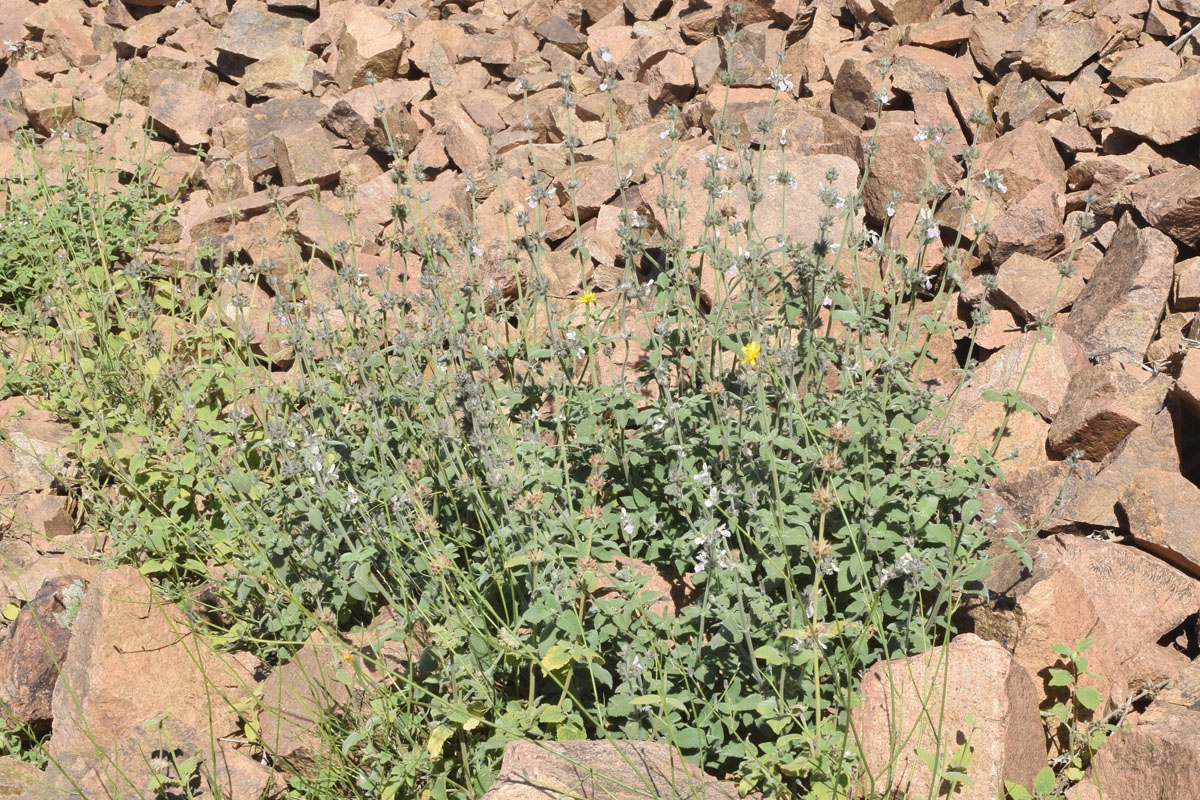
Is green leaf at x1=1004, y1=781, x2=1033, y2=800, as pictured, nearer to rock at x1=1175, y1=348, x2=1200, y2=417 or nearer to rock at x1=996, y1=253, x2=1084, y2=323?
rock at x1=1175, y1=348, x2=1200, y2=417

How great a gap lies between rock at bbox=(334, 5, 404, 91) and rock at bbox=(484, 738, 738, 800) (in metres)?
6.99

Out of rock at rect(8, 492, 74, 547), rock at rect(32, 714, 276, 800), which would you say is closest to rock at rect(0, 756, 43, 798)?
rock at rect(32, 714, 276, 800)

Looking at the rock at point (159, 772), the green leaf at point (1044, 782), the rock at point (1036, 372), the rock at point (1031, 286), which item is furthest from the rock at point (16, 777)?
the rock at point (1031, 286)

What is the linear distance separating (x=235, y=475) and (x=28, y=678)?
3.96ft

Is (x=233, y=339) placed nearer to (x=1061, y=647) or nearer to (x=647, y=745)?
(x=647, y=745)

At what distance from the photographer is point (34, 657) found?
4.39 metres

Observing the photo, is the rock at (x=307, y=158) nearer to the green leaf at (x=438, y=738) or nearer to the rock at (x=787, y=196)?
the rock at (x=787, y=196)

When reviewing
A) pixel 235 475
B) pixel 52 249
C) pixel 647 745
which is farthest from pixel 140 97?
pixel 647 745

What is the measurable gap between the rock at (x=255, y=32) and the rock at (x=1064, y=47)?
6.52 m

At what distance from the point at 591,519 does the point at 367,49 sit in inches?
257

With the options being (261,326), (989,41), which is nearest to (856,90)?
(989,41)

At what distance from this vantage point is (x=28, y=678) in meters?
4.33

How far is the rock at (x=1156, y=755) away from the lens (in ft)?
10.7

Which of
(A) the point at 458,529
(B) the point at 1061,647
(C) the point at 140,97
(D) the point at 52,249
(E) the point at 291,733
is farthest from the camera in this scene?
(C) the point at 140,97
